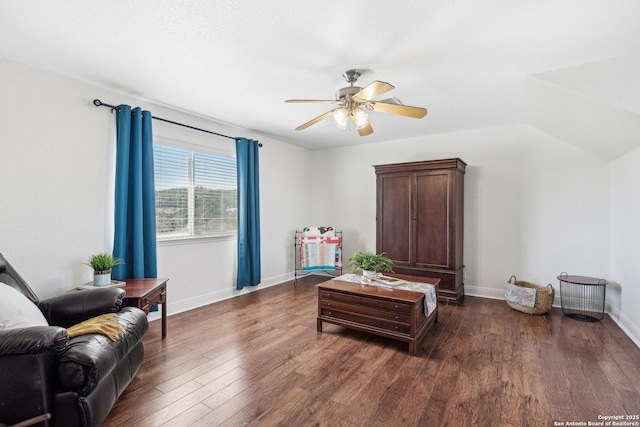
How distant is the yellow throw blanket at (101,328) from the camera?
1.76 metres

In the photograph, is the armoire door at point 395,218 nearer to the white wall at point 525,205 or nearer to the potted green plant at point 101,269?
the white wall at point 525,205

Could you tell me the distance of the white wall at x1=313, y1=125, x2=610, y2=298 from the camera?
367 centimetres

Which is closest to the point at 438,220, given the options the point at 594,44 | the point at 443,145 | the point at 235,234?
the point at 443,145

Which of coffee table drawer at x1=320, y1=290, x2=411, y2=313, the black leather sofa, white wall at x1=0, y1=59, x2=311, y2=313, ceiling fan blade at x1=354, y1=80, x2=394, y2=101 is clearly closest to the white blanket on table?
coffee table drawer at x1=320, y1=290, x2=411, y2=313

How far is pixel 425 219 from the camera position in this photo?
415cm

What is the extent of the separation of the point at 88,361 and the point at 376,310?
209 cm

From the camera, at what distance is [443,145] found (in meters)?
4.60

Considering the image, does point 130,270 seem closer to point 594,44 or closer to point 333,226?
point 333,226

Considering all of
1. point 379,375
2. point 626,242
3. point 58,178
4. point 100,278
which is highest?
point 58,178

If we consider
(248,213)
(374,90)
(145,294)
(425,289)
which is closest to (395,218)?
(425,289)

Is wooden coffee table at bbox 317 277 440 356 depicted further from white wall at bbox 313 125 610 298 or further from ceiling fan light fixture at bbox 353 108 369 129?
white wall at bbox 313 125 610 298

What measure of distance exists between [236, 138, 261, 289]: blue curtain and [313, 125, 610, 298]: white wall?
2.33m

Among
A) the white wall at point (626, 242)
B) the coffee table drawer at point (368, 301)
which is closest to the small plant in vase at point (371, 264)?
the coffee table drawer at point (368, 301)

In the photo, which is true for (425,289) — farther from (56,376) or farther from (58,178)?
(58,178)
